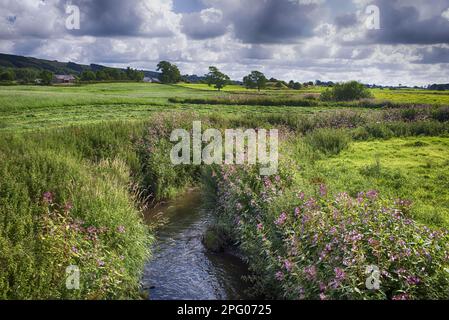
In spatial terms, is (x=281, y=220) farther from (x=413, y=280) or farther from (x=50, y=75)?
(x=50, y=75)

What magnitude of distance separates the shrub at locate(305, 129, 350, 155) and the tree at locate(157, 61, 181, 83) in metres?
71.1

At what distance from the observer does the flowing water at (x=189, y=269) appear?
9.09 meters

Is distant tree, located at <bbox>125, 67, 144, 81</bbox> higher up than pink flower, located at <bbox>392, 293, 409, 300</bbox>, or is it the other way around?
distant tree, located at <bbox>125, 67, 144, 81</bbox>

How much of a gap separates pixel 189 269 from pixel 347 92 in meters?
49.4

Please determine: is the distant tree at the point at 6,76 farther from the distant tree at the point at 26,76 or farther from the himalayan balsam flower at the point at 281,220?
the himalayan balsam flower at the point at 281,220

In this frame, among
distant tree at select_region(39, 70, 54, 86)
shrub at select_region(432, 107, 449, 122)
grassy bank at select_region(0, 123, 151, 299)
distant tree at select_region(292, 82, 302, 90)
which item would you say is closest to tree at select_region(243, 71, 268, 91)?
distant tree at select_region(292, 82, 302, 90)

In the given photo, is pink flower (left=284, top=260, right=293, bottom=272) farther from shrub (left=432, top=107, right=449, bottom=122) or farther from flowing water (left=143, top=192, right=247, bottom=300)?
shrub (left=432, top=107, right=449, bottom=122)

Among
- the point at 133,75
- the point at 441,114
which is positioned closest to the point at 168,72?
the point at 133,75

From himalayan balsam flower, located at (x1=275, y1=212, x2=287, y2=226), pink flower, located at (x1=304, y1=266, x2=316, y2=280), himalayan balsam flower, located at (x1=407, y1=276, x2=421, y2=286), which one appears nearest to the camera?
himalayan balsam flower, located at (x1=407, y1=276, x2=421, y2=286)

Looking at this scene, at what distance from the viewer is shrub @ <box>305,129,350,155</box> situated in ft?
65.8

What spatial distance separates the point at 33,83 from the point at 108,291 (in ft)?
232

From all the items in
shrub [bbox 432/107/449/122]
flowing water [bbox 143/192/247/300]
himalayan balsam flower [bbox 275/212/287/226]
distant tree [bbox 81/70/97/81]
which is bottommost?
flowing water [bbox 143/192/247/300]

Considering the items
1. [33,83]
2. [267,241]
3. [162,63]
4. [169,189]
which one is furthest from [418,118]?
[162,63]

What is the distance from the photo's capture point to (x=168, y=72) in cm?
8900
